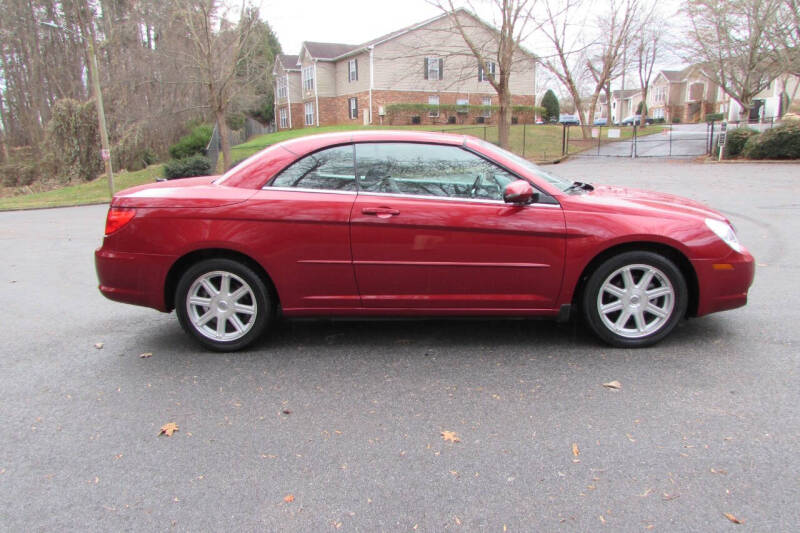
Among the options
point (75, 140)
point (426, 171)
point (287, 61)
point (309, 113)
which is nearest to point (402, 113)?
point (309, 113)

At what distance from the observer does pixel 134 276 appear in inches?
165

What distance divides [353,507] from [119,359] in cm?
265

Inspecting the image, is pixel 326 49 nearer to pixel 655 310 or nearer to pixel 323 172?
pixel 323 172

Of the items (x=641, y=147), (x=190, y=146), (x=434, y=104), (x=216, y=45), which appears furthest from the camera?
(x=434, y=104)

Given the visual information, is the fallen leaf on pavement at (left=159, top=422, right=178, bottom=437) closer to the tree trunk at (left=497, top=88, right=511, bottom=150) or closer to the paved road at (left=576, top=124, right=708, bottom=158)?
the tree trunk at (left=497, top=88, right=511, bottom=150)

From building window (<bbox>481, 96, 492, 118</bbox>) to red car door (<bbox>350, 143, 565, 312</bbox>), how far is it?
3800cm

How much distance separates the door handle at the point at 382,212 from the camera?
12.9ft

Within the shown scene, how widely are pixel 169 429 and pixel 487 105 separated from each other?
1593 inches

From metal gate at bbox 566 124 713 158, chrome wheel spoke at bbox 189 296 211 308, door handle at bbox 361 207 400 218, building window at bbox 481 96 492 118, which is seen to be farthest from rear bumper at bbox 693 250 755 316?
building window at bbox 481 96 492 118

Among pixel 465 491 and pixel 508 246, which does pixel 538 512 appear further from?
pixel 508 246

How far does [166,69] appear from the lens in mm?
27094

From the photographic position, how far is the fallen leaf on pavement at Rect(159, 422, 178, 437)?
314cm

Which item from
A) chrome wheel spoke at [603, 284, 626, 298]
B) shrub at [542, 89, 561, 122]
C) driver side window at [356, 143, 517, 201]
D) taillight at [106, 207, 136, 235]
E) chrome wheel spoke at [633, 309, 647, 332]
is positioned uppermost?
shrub at [542, 89, 561, 122]

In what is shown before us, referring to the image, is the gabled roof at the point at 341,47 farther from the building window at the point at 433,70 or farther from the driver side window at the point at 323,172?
the driver side window at the point at 323,172
